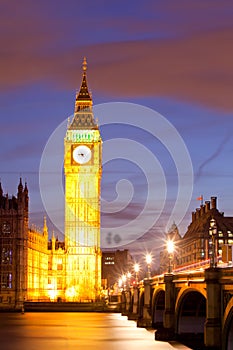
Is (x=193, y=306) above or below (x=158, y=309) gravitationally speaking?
above

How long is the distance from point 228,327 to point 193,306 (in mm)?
17764

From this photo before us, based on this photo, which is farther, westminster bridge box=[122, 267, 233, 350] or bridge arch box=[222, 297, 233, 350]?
westminster bridge box=[122, 267, 233, 350]

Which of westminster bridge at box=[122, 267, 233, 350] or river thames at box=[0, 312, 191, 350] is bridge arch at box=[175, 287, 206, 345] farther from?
river thames at box=[0, 312, 191, 350]

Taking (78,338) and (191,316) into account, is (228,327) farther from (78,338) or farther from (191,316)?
(78,338)

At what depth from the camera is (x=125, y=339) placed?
80.8 m

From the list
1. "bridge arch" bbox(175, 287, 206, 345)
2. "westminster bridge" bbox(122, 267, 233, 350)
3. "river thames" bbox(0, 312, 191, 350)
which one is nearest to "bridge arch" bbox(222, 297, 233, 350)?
"westminster bridge" bbox(122, 267, 233, 350)

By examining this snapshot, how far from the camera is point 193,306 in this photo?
6869 centimetres

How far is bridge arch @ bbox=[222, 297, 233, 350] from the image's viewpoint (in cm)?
4917

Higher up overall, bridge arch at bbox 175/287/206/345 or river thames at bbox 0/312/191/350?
bridge arch at bbox 175/287/206/345

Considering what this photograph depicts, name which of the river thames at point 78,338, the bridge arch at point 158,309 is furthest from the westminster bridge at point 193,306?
the river thames at point 78,338

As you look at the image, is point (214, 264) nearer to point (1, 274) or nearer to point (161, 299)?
point (161, 299)

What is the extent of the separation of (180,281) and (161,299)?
2587 cm

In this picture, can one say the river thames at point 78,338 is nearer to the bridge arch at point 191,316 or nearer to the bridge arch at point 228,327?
the bridge arch at point 191,316

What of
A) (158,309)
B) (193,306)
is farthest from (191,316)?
(158,309)
